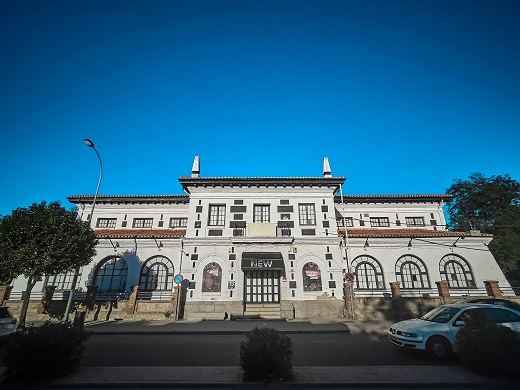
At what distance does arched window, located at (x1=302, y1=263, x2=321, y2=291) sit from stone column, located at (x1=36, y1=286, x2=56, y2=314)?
19718mm

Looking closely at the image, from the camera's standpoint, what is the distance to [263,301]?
19.7 m

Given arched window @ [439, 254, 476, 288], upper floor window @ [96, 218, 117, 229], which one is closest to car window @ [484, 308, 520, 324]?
arched window @ [439, 254, 476, 288]

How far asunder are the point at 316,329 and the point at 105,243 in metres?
19.1

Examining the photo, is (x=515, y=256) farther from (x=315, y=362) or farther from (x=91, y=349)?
(x=91, y=349)

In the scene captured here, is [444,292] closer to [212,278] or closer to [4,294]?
[212,278]

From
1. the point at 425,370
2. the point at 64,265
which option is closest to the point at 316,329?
the point at 425,370

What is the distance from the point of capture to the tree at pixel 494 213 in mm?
24969

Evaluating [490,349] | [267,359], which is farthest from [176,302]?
[490,349]

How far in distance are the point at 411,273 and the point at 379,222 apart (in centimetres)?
577

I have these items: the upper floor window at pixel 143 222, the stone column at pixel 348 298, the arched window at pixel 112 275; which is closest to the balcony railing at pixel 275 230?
the stone column at pixel 348 298

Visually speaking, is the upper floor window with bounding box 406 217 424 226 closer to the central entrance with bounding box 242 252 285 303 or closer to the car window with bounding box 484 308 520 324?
the central entrance with bounding box 242 252 285 303

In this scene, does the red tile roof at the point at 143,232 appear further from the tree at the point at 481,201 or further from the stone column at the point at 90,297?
the tree at the point at 481,201

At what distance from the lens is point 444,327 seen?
8438mm

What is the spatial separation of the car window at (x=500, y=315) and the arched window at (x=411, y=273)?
43.2 feet
